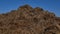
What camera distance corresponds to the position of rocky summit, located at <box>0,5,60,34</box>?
37.4m

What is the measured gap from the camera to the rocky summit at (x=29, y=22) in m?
37.4

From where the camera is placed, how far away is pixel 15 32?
37.2 meters

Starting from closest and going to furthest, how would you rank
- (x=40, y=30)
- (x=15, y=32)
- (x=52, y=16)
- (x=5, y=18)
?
(x=15, y=32)
(x=40, y=30)
(x=5, y=18)
(x=52, y=16)

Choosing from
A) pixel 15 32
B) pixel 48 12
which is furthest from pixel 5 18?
pixel 48 12

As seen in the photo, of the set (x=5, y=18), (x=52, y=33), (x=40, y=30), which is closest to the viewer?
(x=52, y=33)

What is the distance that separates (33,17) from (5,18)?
720cm

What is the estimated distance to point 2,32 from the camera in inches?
1496

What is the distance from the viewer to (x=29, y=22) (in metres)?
42.2

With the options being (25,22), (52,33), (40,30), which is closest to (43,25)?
(40,30)

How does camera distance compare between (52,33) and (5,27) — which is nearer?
(52,33)

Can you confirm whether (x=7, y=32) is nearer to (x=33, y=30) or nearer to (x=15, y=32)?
(x=15, y=32)

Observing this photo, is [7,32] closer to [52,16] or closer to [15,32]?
Answer: [15,32]

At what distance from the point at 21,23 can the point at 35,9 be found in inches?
375

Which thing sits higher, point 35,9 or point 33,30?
point 35,9
